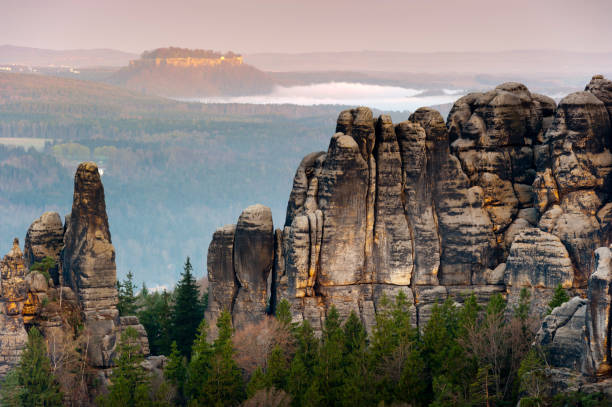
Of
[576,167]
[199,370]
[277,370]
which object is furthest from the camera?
[576,167]

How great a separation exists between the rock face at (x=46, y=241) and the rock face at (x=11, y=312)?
416 centimetres

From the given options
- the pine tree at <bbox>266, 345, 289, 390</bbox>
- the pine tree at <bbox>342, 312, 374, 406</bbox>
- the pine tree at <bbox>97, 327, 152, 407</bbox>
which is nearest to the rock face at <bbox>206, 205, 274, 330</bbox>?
the pine tree at <bbox>342, 312, 374, 406</bbox>

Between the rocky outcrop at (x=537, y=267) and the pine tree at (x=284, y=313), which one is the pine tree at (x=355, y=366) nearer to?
the pine tree at (x=284, y=313)

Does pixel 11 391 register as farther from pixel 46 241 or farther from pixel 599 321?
pixel 599 321

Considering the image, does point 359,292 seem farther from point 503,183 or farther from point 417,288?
point 503,183

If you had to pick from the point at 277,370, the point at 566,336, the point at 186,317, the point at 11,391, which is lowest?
the point at 11,391

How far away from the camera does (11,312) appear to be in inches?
3214

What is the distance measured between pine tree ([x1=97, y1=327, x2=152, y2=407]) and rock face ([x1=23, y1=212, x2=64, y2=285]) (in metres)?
10.7

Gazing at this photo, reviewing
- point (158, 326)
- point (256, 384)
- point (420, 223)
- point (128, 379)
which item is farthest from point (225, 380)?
point (158, 326)

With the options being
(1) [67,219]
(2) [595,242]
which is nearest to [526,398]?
(2) [595,242]

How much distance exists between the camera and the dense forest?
233 feet

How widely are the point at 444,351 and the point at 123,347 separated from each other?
21378 mm

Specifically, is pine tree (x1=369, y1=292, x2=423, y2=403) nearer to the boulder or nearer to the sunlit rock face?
the boulder

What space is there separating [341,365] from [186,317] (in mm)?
20887
